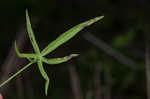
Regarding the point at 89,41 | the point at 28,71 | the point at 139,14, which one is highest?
the point at 139,14

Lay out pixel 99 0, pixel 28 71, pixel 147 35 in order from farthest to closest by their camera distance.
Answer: pixel 28 71 → pixel 99 0 → pixel 147 35

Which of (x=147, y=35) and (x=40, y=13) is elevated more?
(x=40, y=13)

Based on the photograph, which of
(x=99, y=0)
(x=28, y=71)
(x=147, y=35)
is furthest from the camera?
(x=28, y=71)

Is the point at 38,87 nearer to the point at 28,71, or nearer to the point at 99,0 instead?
the point at 28,71

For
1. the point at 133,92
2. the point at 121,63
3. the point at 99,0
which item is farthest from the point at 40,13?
the point at 133,92

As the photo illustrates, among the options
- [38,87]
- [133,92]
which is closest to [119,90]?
[133,92]

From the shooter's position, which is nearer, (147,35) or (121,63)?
(147,35)
